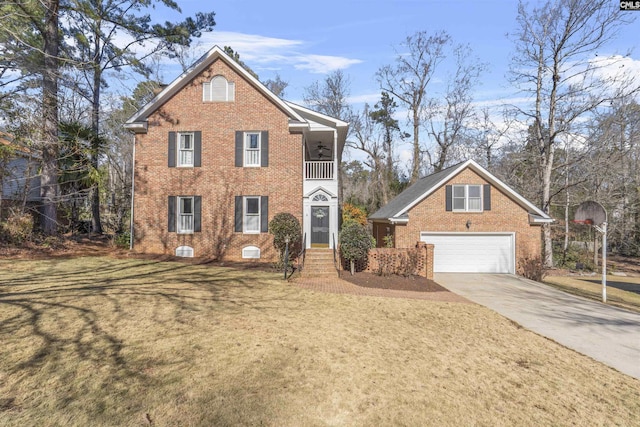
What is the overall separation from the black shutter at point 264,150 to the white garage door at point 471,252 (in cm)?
809

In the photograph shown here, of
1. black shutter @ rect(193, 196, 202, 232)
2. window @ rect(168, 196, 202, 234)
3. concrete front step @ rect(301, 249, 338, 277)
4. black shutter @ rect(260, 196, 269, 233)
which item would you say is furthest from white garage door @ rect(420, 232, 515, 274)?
window @ rect(168, 196, 202, 234)

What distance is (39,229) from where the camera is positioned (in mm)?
16516

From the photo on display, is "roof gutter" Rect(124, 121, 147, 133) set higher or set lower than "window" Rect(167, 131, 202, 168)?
higher

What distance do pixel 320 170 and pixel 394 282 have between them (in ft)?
23.5

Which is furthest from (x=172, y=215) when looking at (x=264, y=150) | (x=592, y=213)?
(x=592, y=213)

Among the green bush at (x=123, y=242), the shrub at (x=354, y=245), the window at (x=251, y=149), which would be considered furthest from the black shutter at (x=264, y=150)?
the green bush at (x=123, y=242)

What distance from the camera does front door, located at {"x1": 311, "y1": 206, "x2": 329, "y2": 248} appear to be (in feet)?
54.5

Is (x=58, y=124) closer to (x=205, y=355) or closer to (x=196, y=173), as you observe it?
(x=196, y=173)

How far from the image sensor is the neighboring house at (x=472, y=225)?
15.9 meters

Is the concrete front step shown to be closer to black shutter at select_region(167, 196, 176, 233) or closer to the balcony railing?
the balcony railing

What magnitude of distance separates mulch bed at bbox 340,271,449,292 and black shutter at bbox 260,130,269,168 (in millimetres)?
6534

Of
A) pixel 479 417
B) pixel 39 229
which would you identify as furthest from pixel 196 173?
pixel 479 417

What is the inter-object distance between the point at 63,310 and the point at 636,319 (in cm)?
1373

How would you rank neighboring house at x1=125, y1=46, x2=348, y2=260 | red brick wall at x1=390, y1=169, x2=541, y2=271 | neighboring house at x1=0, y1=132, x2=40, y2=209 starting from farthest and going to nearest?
neighboring house at x1=125, y1=46, x2=348, y2=260 < red brick wall at x1=390, y1=169, x2=541, y2=271 < neighboring house at x1=0, y1=132, x2=40, y2=209
